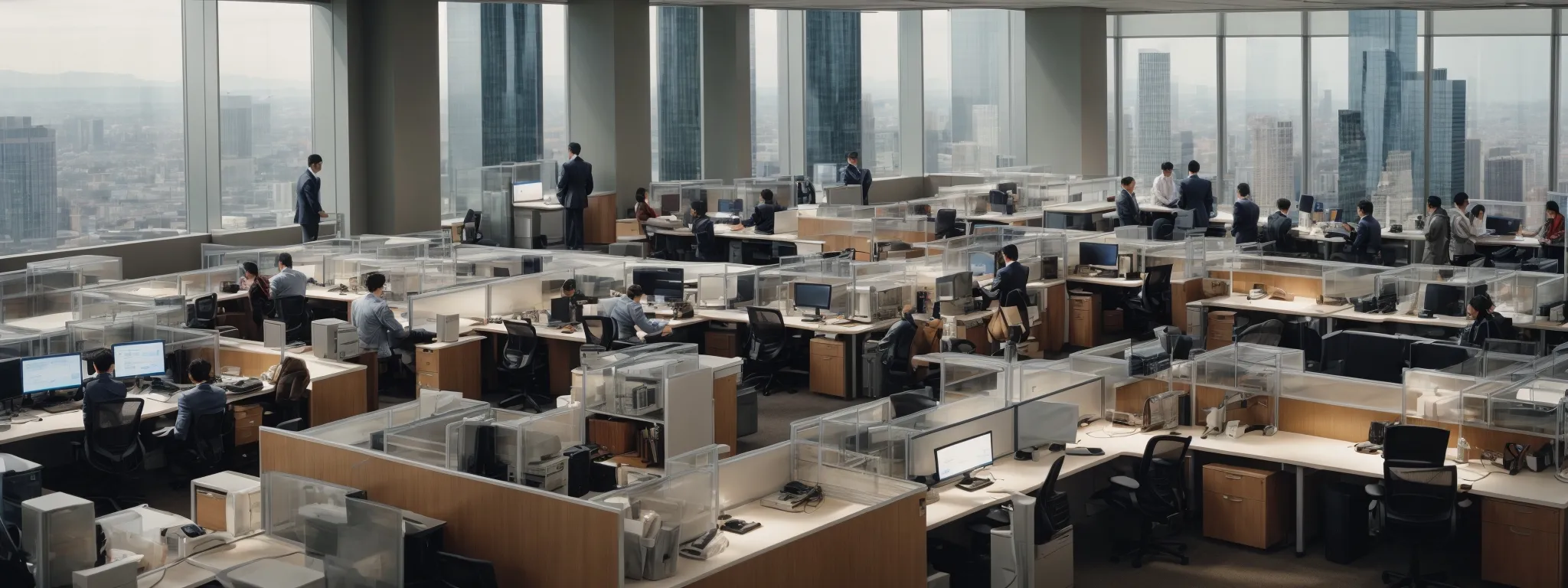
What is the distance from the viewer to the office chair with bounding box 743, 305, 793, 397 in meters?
11.9

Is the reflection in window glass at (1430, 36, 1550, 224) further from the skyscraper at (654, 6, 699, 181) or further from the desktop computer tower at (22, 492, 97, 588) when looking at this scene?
the desktop computer tower at (22, 492, 97, 588)

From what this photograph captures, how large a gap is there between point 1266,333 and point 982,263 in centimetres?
303

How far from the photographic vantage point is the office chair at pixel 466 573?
606 centimetres

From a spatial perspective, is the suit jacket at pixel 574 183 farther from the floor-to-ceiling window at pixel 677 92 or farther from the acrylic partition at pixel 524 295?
the acrylic partition at pixel 524 295

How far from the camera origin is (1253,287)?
13477mm

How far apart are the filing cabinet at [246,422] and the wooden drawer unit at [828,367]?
4275 mm

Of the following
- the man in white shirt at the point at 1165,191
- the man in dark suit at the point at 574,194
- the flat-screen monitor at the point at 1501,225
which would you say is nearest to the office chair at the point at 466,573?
the man in dark suit at the point at 574,194

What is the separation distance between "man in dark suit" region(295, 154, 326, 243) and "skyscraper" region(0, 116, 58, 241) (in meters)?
2.30

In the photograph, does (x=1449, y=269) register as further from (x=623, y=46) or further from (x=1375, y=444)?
(x=623, y=46)

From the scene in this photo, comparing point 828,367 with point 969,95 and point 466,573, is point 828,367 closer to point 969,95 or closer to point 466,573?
point 466,573

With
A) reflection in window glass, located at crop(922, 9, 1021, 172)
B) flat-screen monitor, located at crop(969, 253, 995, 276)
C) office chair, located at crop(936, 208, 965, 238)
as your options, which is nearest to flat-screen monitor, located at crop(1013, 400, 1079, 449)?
flat-screen monitor, located at crop(969, 253, 995, 276)

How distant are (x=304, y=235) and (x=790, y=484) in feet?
33.1

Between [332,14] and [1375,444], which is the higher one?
[332,14]

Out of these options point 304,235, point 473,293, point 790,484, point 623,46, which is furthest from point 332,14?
point 790,484
